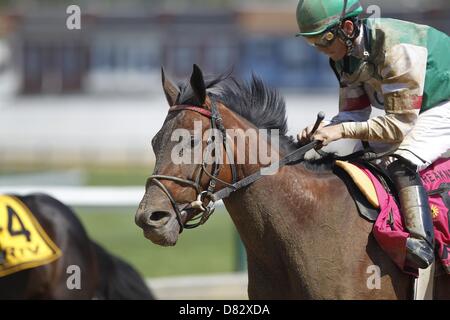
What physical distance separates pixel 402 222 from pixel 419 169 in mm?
333

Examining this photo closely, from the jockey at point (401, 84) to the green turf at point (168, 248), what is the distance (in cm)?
458

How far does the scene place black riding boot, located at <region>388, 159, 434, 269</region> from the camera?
11.8 feet

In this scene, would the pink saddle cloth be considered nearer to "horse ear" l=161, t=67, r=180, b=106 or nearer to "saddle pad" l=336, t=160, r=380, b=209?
"saddle pad" l=336, t=160, r=380, b=209

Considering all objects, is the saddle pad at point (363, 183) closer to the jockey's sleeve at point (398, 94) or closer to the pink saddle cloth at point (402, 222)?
the pink saddle cloth at point (402, 222)

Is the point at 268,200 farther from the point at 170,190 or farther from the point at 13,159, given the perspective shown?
the point at 13,159

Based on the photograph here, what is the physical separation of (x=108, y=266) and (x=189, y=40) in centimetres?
2685

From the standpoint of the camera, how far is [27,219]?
16.9 ft

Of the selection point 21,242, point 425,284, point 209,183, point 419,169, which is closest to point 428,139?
point 419,169

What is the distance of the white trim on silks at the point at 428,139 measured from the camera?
376 cm

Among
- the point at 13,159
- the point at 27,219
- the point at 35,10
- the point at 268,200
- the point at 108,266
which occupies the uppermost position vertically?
the point at 35,10

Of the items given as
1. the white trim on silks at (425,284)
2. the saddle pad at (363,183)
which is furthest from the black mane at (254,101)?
the white trim on silks at (425,284)

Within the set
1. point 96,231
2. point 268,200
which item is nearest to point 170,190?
point 268,200

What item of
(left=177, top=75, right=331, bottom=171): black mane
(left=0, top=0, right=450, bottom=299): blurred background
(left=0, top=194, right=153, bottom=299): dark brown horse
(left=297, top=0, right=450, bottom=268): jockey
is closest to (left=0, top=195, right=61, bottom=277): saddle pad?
(left=0, top=194, right=153, bottom=299): dark brown horse

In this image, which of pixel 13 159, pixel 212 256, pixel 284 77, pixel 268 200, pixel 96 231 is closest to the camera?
pixel 268 200
